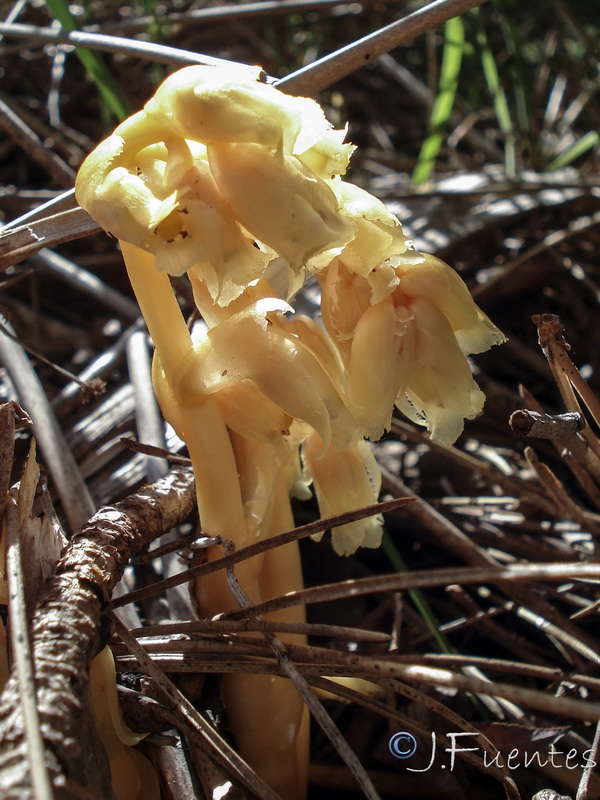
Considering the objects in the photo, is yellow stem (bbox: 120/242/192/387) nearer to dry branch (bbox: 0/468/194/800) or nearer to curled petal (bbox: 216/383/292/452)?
curled petal (bbox: 216/383/292/452)

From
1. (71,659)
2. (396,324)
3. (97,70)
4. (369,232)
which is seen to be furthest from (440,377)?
(97,70)

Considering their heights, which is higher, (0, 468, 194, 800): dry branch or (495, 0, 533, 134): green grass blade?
(495, 0, 533, 134): green grass blade

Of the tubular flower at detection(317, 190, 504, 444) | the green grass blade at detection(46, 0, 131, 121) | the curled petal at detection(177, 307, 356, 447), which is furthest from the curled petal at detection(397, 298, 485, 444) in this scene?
the green grass blade at detection(46, 0, 131, 121)

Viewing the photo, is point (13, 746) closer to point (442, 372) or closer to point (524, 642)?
point (442, 372)

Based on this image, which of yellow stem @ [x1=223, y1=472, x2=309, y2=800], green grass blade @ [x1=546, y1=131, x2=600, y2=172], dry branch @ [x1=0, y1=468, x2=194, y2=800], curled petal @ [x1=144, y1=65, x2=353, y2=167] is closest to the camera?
dry branch @ [x1=0, y1=468, x2=194, y2=800]

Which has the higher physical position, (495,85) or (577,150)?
(495,85)

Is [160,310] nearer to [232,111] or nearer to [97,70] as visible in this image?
[232,111]

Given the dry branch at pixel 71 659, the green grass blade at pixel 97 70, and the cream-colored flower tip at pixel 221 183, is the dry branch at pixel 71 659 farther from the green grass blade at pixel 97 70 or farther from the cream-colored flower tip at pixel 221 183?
the green grass blade at pixel 97 70
